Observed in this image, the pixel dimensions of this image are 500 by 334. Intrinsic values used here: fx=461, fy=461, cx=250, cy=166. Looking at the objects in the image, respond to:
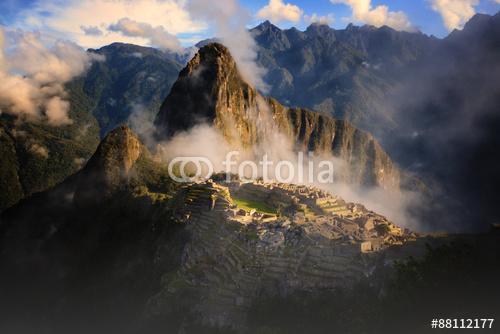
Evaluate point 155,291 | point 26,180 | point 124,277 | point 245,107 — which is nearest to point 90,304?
point 124,277

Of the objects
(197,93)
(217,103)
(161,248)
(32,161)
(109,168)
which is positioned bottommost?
(161,248)

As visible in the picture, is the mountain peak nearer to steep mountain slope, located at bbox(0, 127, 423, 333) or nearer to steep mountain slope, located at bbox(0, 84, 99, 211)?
steep mountain slope, located at bbox(0, 127, 423, 333)

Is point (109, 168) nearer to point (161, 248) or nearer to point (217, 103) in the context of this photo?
point (161, 248)

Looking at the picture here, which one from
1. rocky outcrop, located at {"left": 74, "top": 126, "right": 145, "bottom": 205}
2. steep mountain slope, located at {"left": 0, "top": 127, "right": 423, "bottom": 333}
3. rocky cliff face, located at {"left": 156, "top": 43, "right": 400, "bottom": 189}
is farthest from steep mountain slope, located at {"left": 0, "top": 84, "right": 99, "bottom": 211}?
rocky outcrop, located at {"left": 74, "top": 126, "right": 145, "bottom": 205}

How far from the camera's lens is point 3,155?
172 m

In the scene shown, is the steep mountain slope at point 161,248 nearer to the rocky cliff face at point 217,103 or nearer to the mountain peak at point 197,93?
the mountain peak at point 197,93

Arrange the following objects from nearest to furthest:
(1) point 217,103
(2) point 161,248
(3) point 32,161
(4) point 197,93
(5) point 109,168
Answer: (2) point 161,248, (5) point 109,168, (1) point 217,103, (4) point 197,93, (3) point 32,161

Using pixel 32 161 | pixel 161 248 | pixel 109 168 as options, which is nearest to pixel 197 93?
pixel 109 168

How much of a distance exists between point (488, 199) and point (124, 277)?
179656 mm

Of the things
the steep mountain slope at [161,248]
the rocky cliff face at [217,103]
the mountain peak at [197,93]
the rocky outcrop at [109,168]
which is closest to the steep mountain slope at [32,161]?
the mountain peak at [197,93]

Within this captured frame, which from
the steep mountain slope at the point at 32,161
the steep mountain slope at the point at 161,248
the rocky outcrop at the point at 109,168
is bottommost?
the steep mountain slope at the point at 161,248

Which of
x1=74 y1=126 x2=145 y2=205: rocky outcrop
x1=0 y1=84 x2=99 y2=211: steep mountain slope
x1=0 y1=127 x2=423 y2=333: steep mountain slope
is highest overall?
x1=0 y1=84 x2=99 y2=211: steep mountain slope

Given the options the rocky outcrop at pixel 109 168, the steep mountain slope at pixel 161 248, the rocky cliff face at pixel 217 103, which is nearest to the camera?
the steep mountain slope at pixel 161 248

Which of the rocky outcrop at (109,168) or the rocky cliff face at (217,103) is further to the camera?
the rocky cliff face at (217,103)
